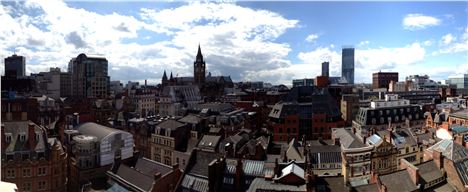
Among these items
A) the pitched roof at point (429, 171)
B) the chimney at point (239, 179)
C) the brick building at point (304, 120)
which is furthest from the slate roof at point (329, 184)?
the brick building at point (304, 120)

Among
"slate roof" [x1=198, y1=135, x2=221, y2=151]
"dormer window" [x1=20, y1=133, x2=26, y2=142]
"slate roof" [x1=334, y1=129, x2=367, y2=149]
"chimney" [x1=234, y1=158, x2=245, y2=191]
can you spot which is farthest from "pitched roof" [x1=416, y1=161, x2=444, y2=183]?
"dormer window" [x1=20, y1=133, x2=26, y2=142]

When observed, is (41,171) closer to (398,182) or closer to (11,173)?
(11,173)

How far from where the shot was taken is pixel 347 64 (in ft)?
106

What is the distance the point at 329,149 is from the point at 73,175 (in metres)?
8.06

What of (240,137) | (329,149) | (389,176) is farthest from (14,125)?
(389,176)

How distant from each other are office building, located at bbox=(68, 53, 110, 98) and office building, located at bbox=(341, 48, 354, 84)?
19.5 m

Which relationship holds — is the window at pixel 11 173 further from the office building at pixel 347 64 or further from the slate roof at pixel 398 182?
the office building at pixel 347 64

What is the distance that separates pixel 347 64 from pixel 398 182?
26016 mm

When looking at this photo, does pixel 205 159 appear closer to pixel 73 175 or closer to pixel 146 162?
pixel 146 162

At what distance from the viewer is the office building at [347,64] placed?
27.2 m

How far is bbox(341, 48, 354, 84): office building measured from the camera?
89.4 feet

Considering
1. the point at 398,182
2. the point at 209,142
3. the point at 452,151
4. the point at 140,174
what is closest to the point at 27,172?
the point at 140,174

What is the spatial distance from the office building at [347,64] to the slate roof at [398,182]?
1952 cm

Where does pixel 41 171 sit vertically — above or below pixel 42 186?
above
